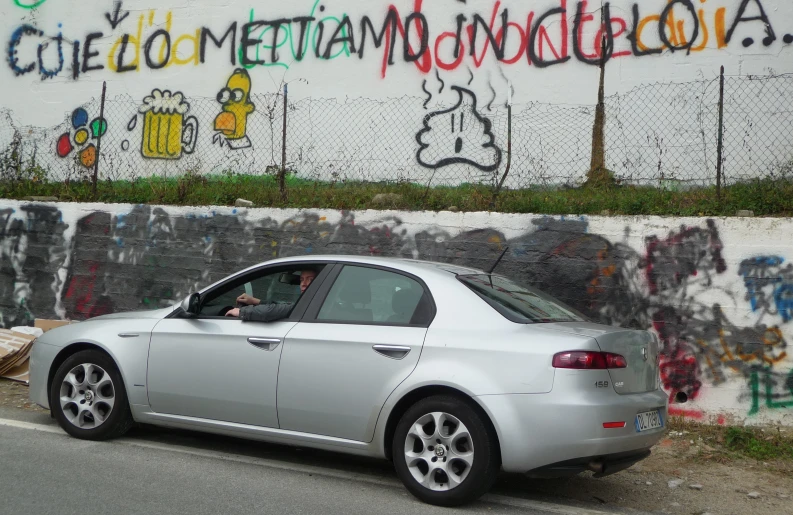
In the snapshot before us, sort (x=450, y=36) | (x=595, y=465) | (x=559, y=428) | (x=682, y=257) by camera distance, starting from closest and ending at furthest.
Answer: (x=559, y=428), (x=595, y=465), (x=682, y=257), (x=450, y=36)

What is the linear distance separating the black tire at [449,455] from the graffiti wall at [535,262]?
120 inches

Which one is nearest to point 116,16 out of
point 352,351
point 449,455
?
point 352,351

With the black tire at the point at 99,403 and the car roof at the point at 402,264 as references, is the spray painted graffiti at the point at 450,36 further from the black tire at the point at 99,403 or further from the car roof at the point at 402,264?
the black tire at the point at 99,403

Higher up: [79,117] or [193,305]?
[79,117]

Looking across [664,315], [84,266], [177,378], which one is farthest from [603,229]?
[84,266]

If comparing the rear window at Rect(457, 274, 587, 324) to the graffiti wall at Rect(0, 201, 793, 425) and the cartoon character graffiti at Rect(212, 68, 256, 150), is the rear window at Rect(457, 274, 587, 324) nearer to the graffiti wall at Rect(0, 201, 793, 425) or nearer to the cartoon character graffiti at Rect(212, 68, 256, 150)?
the graffiti wall at Rect(0, 201, 793, 425)

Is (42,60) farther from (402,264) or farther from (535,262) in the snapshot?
(402,264)

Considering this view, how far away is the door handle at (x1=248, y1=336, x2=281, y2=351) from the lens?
540 cm

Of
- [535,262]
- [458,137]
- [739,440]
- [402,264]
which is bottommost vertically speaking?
[739,440]

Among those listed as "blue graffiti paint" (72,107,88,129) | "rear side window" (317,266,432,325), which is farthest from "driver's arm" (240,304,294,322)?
"blue graffiti paint" (72,107,88,129)

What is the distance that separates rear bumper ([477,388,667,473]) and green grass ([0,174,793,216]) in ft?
11.7

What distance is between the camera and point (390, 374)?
498 cm

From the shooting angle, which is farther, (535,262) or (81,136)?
(81,136)

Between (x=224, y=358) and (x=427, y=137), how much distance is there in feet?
21.2
